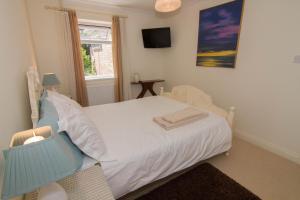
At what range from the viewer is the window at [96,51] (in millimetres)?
3631

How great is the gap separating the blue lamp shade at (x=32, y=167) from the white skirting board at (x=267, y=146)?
280 cm

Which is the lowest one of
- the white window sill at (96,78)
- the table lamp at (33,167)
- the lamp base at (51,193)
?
the lamp base at (51,193)

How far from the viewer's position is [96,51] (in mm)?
3801

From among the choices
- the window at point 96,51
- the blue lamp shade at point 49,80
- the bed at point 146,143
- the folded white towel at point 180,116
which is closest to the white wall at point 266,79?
the bed at point 146,143

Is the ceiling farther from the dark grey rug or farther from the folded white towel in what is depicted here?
the dark grey rug

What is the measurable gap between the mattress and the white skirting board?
0.96 metres

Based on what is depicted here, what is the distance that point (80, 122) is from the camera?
1.28 m

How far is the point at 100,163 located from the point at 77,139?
0.26m

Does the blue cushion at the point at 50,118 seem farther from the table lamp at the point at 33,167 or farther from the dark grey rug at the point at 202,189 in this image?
the dark grey rug at the point at 202,189

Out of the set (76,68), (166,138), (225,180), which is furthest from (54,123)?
(76,68)

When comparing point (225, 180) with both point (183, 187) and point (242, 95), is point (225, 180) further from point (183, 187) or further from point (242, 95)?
point (242, 95)

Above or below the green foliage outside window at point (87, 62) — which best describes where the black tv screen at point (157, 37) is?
above

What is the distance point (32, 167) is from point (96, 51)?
3.63m

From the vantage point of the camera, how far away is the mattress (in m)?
1.29
